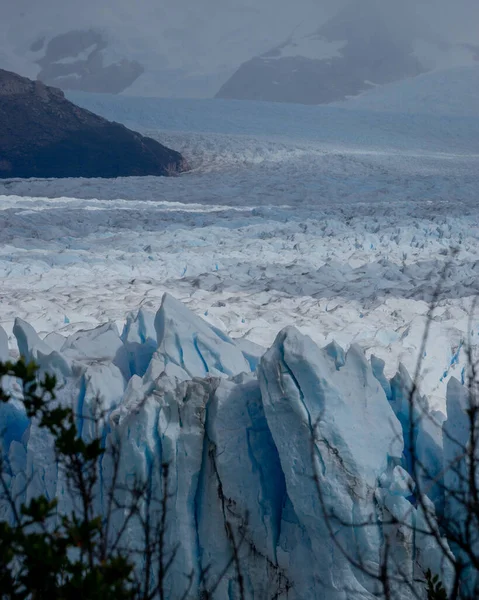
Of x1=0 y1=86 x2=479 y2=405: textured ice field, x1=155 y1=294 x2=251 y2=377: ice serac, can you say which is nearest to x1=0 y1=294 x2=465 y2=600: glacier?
x1=155 y1=294 x2=251 y2=377: ice serac

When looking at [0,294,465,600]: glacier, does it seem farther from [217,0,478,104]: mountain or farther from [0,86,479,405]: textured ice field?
[217,0,478,104]: mountain

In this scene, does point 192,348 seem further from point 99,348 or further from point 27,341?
point 27,341

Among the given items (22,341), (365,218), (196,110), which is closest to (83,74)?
(196,110)

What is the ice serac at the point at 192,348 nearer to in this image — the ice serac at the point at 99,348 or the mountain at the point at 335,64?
the ice serac at the point at 99,348

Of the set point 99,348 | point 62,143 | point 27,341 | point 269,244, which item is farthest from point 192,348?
point 62,143

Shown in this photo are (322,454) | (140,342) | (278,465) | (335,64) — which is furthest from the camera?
(335,64)

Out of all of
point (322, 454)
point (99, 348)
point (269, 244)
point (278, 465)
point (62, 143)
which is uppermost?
point (62, 143)
